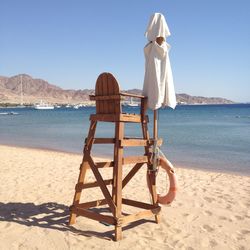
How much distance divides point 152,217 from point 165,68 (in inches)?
84.9

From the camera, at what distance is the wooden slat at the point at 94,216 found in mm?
4570

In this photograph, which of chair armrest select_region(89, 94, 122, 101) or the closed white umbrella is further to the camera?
the closed white umbrella

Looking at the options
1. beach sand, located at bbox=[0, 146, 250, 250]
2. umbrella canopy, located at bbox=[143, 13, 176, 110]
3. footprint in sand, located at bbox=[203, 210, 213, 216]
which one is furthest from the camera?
footprint in sand, located at bbox=[203, 210, 213, 216]

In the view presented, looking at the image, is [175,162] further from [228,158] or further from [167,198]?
Answer: [167,198]

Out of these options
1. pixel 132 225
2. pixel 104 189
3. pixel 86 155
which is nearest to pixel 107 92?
pixel 86 155

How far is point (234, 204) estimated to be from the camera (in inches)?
251

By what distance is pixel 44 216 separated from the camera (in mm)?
5445

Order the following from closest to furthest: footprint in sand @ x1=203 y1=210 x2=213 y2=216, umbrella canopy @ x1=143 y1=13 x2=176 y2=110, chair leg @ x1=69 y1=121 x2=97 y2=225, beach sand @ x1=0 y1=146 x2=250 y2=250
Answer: beach sand @ x1=0 y1=146 x2=250 y2=250 < umbrella canopy @ x1=143 y1=13 x2=176 y2=110 < chair leg @ x1=69 y1=121 x2=97 y2=225 < footprint in sand @ x1=203 y1=210 x2=213 y2=216

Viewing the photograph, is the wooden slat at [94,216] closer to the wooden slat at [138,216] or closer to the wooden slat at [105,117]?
the wooden slat at [138,216]

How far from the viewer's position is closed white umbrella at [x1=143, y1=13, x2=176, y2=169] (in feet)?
15.8

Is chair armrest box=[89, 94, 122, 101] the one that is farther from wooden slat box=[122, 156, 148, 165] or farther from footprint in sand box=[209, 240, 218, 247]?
footprint in sand box=[209, 240, 218, 247]

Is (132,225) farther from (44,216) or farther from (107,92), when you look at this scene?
(107,92)

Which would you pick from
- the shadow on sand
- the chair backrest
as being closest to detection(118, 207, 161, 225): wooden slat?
the shadow on sand

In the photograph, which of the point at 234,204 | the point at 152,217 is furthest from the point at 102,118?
the point at 234,204
